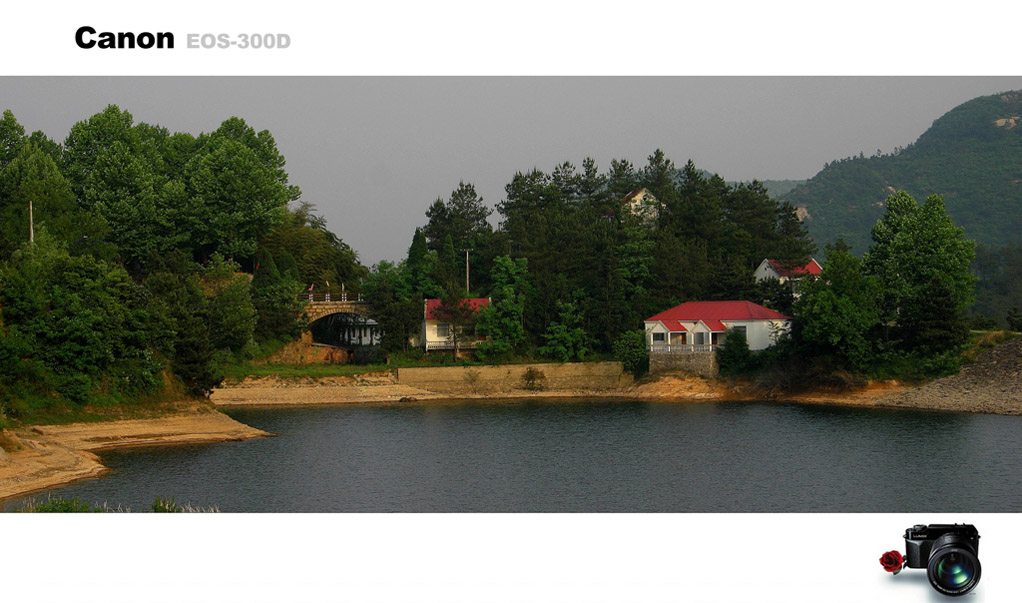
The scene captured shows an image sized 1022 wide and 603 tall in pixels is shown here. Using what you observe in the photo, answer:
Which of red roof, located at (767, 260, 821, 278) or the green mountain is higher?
the green mountain

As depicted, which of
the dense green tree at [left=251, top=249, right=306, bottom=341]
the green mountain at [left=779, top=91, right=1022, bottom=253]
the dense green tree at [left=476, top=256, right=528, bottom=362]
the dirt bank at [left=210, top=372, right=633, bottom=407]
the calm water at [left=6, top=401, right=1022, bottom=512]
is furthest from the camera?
the green mountain at [left=779, top=91, right=1022, bottom=253]

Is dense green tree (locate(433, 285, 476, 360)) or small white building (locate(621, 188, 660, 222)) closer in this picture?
dense green tree (locate(433, 285, 476, 360))

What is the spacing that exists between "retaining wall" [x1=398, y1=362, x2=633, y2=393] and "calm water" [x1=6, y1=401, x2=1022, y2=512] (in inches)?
405

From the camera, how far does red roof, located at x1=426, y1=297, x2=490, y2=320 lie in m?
55.9

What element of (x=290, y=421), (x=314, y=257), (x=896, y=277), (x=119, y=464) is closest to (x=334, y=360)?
(x=314, y=257)

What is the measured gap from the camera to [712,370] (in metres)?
51.0

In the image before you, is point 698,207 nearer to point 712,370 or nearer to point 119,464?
point 712,370

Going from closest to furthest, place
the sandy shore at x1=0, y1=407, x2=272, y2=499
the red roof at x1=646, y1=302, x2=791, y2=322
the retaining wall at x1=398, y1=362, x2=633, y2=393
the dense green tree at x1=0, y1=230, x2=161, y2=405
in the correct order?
1. the sandy shore at x1=0, y1=407, x2=272, y2=499
2. the dense green tree at x1=0, y1=230, x2=161, y2=405
3. the red roof at x1=646, y1=302, x2=791, y2=322
4. the retaining wall at x1=398, y1=362, x2=633, y2=393

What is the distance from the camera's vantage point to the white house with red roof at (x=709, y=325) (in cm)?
5112

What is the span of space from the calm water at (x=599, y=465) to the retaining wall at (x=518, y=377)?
10.3 m

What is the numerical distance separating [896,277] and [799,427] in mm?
14272

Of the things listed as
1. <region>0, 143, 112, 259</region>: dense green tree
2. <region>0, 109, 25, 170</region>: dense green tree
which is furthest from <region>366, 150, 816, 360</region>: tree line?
<region>0, 109, 25, 170</region>: dense green tree
